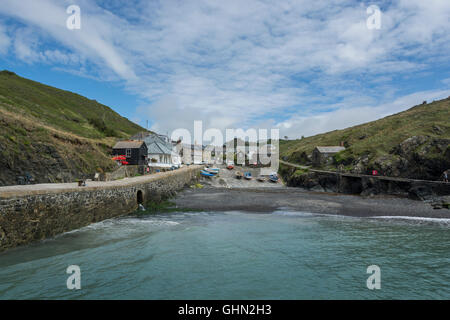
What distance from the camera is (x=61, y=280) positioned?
10234 millimetres

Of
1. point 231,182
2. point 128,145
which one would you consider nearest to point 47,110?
point 128,145

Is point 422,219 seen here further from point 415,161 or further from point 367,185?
point 415,161

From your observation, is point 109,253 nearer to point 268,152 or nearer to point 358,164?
point 358,164

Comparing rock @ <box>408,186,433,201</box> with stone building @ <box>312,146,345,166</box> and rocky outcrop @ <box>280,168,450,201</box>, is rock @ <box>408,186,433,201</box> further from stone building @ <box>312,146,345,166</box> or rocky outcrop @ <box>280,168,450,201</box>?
stone building @ <box>312,146,345,166</box>

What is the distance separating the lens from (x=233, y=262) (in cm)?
1243

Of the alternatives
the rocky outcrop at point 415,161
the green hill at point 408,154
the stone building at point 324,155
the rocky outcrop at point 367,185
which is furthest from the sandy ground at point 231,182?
the rocky outcrop at point 415,161

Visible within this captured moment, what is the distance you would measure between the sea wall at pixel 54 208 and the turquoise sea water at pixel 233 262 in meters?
0.80

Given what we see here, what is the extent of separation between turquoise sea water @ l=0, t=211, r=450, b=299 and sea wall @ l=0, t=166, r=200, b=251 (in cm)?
80

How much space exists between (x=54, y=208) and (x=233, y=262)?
11.6m

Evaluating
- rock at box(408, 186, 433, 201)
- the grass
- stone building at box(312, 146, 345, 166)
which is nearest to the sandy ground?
stone building at box(312, 146, 345, 166)

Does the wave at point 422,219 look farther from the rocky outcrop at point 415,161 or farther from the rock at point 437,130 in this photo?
the rock at point 437,130

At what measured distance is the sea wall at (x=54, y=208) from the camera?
1316cm
